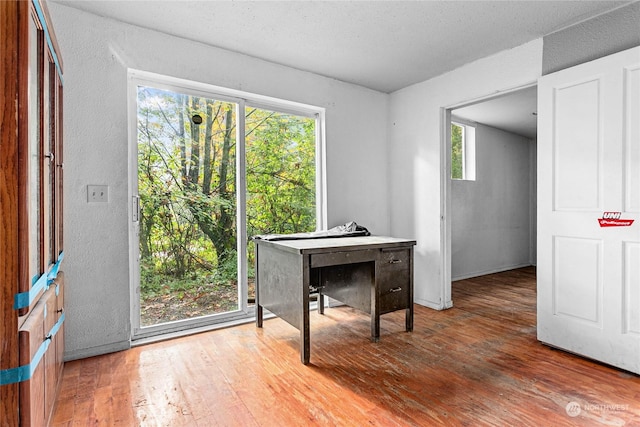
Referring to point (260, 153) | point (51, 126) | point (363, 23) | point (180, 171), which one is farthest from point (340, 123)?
point (51, 126)

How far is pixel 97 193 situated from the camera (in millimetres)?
2297

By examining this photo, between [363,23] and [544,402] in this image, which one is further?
[363,23]

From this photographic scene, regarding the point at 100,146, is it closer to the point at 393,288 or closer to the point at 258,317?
the point at 258,317

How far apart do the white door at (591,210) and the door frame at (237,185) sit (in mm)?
1913

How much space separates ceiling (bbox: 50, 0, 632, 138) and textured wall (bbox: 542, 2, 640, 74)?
0.06 metres

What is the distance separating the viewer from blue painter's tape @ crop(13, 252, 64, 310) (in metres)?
1.05

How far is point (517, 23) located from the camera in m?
2.40

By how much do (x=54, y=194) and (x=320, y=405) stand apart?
1727 millimetres

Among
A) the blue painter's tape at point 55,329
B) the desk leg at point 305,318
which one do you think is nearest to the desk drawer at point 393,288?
the desk leg at point 305,318

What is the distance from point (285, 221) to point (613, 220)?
247 centimetres

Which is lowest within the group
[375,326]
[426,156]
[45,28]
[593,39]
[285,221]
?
[375,326]

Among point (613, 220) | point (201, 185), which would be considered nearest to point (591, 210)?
point (613, 220)

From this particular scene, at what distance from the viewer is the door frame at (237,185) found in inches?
99.0

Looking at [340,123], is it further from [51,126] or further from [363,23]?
[51,126]
